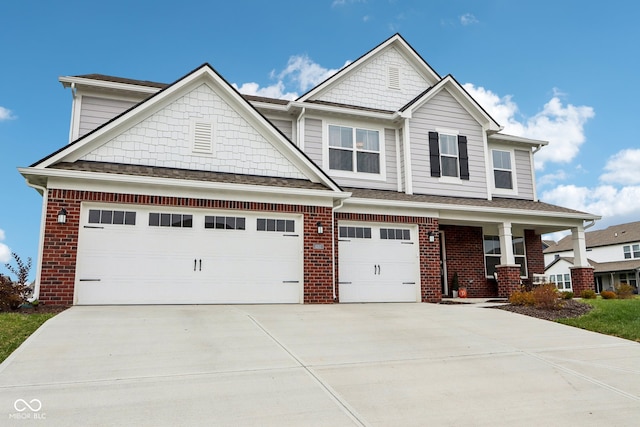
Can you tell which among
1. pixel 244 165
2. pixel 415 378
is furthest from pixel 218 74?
pixel 415 378

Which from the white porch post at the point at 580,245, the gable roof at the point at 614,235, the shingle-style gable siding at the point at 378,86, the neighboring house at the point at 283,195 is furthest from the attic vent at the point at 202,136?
the gable roof at the point at 614,235

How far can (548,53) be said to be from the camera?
17.2m

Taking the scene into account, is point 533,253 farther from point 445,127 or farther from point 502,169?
point 445,127

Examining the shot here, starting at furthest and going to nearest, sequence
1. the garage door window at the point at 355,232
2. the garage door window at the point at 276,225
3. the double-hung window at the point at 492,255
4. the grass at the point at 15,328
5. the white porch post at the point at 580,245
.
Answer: the double-hung window at the point at 492,255 < the white porch post at the point at 580,245 < the garage door window at the point at 355,232 < the garage door window at the point at 276,225 < the grass at the point at 15,328

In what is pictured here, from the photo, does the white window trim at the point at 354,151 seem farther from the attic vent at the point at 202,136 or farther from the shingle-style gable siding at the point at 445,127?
the attic vent at the point at 202,136

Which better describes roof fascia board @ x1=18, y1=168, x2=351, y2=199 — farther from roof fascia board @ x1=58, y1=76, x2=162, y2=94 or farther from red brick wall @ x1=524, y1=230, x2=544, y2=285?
red brick wall @ x1=524, y1=230, x2=544, y2=285

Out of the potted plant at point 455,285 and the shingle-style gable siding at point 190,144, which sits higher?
the shingle-style gable siding at point 190,144

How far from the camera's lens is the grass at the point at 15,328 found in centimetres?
646

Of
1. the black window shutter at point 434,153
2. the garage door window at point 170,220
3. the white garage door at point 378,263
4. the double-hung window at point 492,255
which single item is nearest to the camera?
the garage door window at point 170,220

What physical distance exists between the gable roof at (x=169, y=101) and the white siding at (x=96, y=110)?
113 inches

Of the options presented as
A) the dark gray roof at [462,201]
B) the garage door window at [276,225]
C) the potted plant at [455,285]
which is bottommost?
the potted plant at [455,285]

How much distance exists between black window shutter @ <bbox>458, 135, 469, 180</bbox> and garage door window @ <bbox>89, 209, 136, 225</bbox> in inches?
415

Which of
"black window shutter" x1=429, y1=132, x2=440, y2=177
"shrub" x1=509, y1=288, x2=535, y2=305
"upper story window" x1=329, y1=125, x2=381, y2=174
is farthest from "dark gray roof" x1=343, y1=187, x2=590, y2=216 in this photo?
"shrub" x1=509, y1=288, x2=535, y2=305

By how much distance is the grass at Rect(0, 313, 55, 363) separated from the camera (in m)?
6.46
